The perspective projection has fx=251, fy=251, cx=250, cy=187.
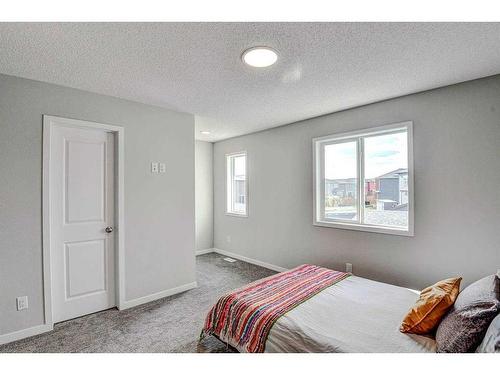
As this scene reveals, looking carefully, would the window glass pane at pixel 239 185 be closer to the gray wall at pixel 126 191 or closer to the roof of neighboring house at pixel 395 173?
the gray wall at pixel 126 191

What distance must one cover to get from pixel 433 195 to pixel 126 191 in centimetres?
340

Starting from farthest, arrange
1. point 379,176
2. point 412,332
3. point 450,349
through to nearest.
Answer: point 379,176
point 412,332
point 450,349

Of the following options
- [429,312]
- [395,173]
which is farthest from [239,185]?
[429,312]

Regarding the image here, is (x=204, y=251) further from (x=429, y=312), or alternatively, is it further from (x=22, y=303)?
(x=429, y=312)

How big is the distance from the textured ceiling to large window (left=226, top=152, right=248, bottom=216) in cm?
223

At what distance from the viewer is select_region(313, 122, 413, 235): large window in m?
2.93

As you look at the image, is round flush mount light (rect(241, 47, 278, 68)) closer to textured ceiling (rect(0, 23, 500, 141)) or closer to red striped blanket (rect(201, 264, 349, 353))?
textured ceiling (rect(0, 23, 500, 141))

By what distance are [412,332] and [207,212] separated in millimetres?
4424

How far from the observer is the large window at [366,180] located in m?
2.93

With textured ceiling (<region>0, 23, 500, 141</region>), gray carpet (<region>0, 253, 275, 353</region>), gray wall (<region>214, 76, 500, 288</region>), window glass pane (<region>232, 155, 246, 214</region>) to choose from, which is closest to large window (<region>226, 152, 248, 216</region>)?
window glass pane (<region>232, 155, 246, 214</region>)

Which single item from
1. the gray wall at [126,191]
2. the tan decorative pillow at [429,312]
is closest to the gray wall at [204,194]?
the gray wall at [126,191]

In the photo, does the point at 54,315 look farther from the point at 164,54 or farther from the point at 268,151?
the point at 268,151
